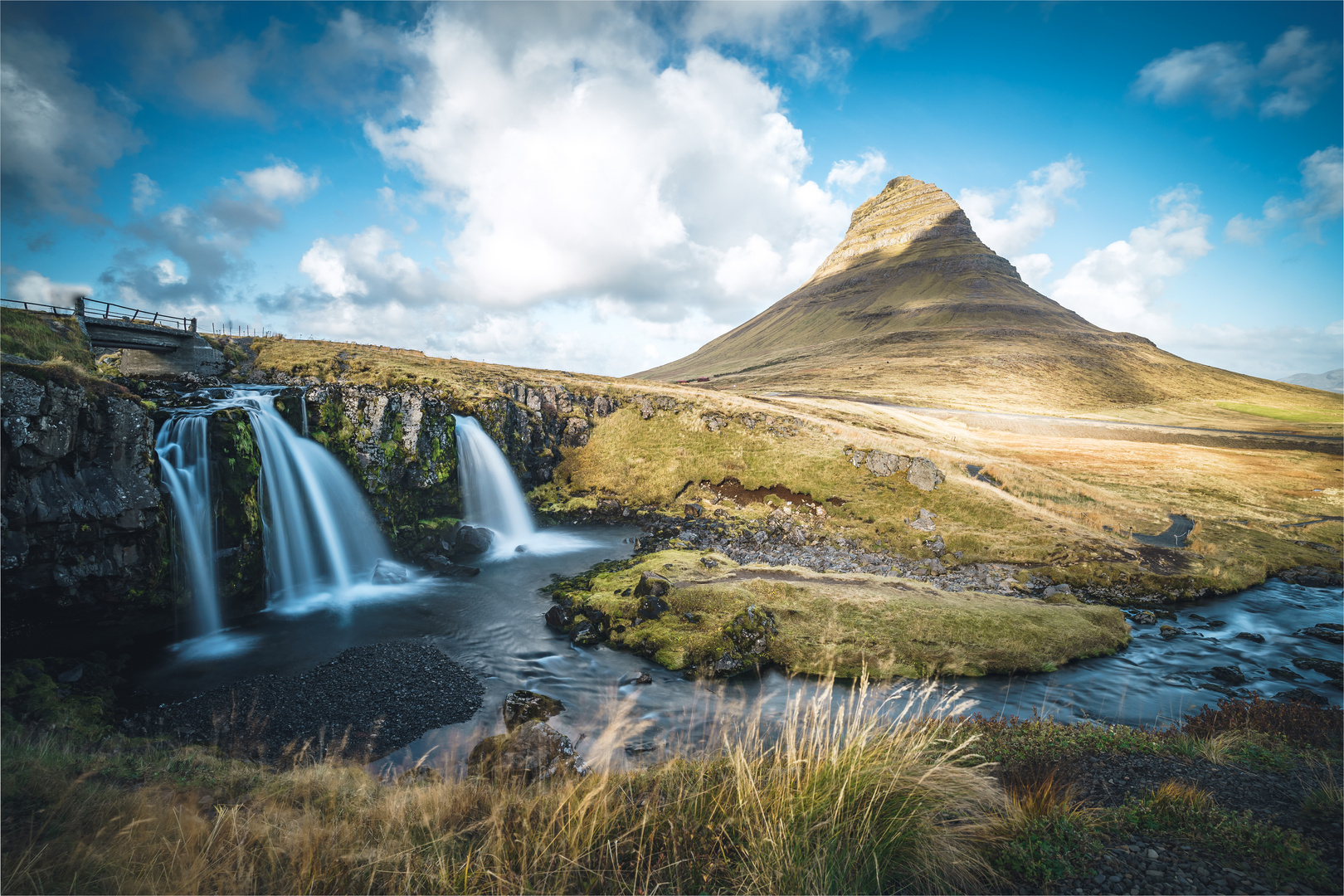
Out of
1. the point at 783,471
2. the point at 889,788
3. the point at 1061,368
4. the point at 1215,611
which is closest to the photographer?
the point at 889,788

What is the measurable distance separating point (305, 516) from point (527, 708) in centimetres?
1740

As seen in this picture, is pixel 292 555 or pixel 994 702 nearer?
pixel 994 702

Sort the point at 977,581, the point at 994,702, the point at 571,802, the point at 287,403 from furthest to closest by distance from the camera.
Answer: the point at 287,403, the point at 977,581, the point at 994,702, the point at 571,802

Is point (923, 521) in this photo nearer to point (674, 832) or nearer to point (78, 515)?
point (674, 832)

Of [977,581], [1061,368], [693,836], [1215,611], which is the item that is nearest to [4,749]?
[693,836]

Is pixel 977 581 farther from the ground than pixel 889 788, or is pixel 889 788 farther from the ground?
pixel 889 788

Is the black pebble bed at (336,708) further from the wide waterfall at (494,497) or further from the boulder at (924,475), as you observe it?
the boulder at (924,475)

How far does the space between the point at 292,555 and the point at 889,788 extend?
84.1 ft

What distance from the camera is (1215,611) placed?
21.7m

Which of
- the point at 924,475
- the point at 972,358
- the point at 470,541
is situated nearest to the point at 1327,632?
the point at 924,475

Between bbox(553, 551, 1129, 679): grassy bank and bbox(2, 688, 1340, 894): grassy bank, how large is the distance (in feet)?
30.1

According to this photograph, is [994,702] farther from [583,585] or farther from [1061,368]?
[1061,368]

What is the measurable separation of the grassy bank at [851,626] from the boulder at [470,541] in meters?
8.70

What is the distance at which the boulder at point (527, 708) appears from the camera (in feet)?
41.1
